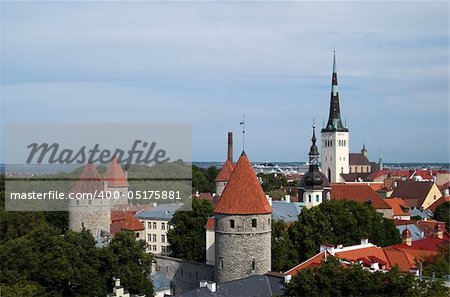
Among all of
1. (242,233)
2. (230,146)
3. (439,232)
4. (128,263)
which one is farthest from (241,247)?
(230,146)

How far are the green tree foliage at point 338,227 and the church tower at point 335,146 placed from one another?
43.9 meters

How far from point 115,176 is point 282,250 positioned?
79.5 feet

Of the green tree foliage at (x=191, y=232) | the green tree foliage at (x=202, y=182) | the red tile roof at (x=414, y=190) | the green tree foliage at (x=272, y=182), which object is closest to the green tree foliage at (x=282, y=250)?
the green tree foliage at (x=191, y=232)

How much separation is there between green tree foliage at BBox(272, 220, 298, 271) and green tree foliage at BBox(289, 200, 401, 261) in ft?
2.48

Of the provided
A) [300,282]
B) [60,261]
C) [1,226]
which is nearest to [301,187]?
[1,226]

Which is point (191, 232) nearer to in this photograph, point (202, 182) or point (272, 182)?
point (202, 182)

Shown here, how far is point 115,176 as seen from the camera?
5200 centimetres

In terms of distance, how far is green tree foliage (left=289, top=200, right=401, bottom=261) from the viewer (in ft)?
107

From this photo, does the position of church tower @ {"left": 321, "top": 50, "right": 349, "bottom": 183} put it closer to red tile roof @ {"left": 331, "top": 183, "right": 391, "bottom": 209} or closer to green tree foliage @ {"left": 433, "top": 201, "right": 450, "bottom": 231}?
red tile roof @ {"left": 331, "top": 183, "right": 391, "bottom": 209}

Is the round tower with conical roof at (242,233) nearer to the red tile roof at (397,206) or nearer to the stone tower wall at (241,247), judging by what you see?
the stone tower wall at (241,247)

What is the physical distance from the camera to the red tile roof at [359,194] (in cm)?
5125

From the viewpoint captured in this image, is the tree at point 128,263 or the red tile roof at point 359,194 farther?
the red tile roof at point 359,194

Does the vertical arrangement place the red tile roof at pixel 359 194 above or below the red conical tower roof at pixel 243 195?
below

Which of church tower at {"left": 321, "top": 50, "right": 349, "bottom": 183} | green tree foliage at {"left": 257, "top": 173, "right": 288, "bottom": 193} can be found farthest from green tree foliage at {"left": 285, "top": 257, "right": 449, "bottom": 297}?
green tree foliage at {"left": 257, "top": 173, "right": 288, "bottom": 193}
